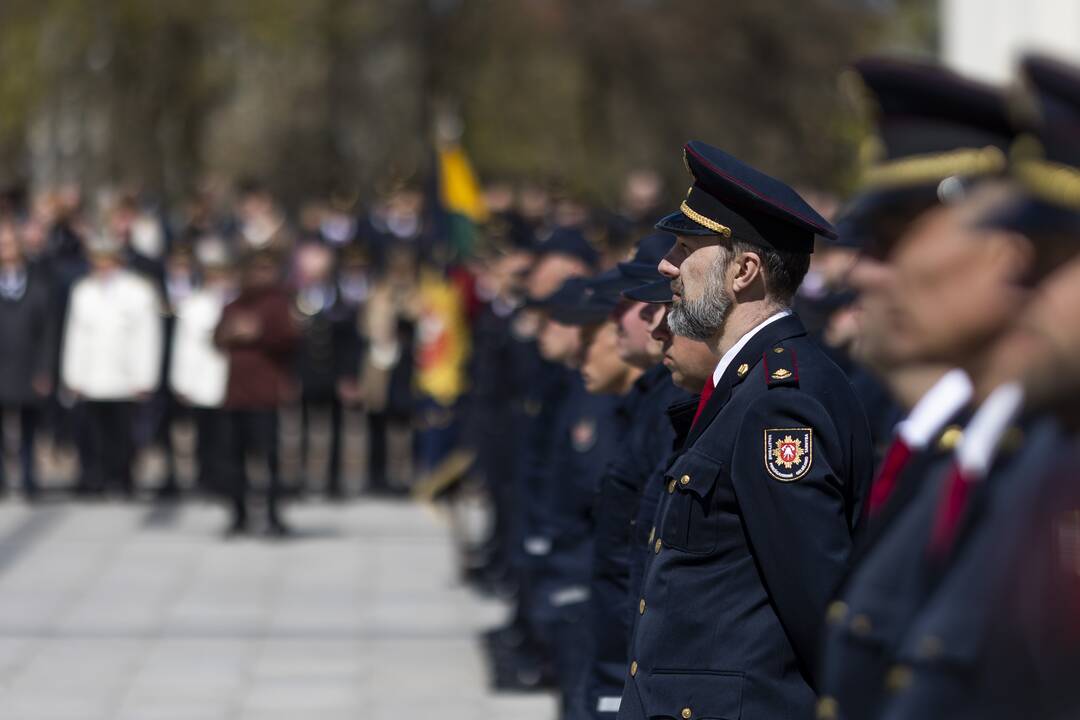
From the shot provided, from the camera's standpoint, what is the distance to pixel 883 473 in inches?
112

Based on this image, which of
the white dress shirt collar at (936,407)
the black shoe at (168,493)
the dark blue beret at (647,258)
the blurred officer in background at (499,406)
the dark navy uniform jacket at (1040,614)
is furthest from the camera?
the black shoe at (168,493)

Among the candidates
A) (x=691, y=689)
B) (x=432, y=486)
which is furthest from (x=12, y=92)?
(x=691, y=689)

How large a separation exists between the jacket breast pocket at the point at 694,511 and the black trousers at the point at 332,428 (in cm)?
1167

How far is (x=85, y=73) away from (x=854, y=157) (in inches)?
473

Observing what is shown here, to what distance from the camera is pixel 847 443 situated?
4.15 m

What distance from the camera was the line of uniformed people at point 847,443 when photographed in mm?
2264

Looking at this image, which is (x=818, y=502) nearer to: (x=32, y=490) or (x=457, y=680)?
(x=457, y=680)

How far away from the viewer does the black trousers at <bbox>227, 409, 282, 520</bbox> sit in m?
13.7

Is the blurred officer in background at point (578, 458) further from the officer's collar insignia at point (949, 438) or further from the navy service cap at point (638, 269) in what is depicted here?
the officer's collar insignia at point (949, 438)

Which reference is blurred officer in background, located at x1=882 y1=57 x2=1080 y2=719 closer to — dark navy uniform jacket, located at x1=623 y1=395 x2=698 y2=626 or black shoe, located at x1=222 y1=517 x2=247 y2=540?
dark navy uniform jacket, located at x1=623 y1=395 x2=698 y2=626

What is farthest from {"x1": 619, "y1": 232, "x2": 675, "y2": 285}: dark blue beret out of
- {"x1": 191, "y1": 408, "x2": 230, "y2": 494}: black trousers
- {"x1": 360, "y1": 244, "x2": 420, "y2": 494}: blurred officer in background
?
{"x1": 360, "y1": 244, "x2": 420, "y2": 494}: blurred officer in background

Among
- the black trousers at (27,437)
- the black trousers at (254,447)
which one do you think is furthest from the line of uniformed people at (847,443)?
the black trousers at (27,437)

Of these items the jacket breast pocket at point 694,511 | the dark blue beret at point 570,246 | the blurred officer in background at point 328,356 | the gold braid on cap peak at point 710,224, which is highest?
the gold braid on cap peak at point 710,224

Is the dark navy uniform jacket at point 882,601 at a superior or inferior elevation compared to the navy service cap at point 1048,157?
inferior
